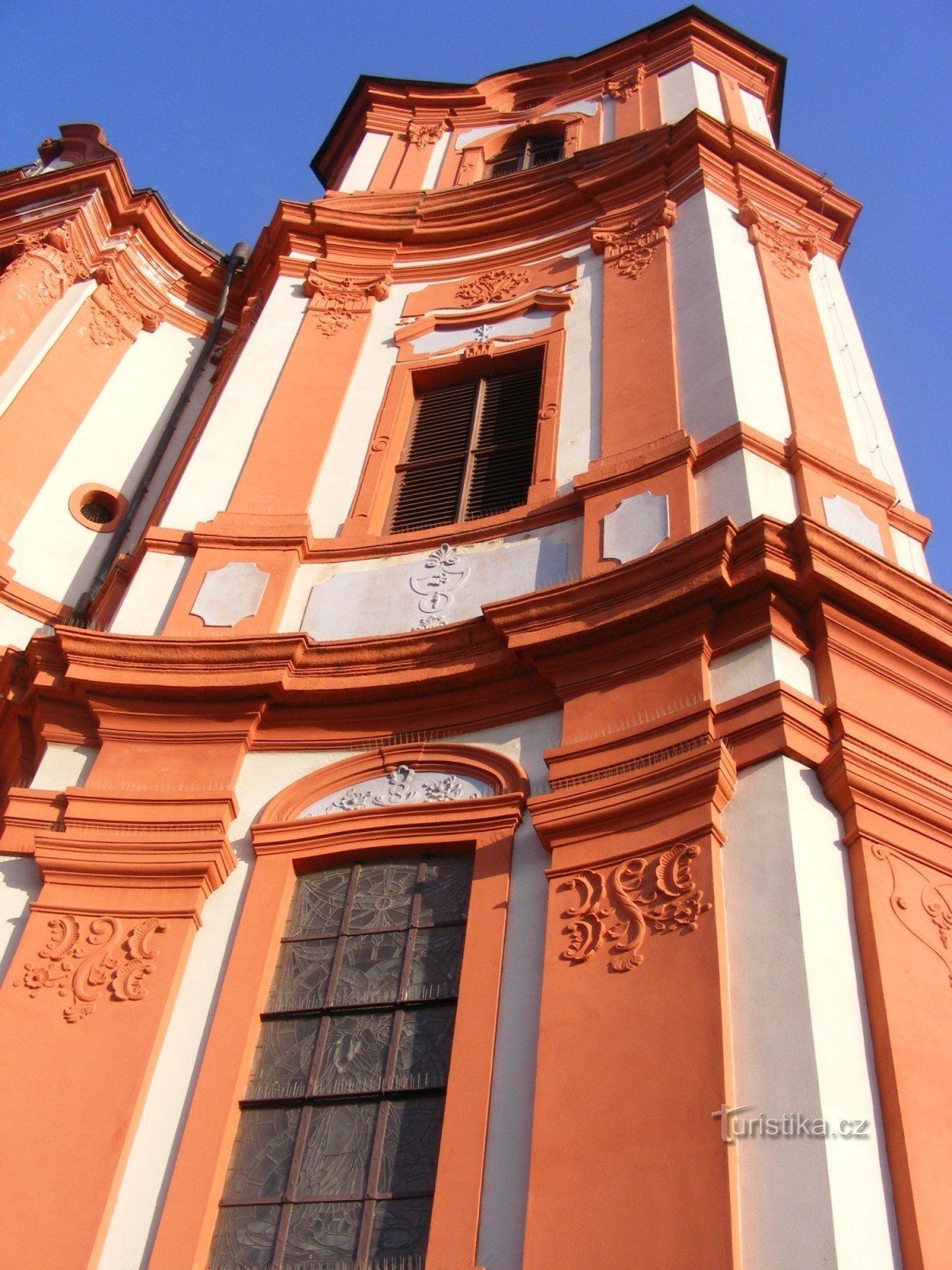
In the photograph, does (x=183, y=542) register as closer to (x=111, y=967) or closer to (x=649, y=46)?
(x=111, y=967)

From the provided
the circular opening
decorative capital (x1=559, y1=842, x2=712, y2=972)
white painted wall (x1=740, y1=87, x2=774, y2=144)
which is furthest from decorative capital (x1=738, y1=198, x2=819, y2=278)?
decorative capital (x1=559, y1=842, x2=712, y2=972)

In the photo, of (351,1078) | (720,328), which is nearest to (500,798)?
(351,1078)

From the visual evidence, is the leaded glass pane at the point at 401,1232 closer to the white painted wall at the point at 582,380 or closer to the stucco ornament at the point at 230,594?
the stucco ornament at the point at 230,594

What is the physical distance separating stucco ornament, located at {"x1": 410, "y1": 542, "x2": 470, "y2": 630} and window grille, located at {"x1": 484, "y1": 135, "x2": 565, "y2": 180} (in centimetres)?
945

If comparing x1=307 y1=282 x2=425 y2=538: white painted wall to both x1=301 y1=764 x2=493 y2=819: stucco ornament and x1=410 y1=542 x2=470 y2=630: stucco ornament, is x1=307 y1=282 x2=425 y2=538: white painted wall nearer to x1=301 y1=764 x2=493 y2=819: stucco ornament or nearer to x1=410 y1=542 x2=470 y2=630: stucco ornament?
x1=410 y1=542 x2=470 y2=630: stucco ornament

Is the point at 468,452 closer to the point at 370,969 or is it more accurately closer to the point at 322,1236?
the point at 370,969

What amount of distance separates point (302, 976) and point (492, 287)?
27.6 feet

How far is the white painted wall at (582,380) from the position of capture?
37.3 ft

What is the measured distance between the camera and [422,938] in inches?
319

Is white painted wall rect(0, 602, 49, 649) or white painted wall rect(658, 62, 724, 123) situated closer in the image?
white painted wall rect(0, 602, 49, 649)

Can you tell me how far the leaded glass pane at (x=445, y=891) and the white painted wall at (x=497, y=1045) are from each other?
36 centimetres

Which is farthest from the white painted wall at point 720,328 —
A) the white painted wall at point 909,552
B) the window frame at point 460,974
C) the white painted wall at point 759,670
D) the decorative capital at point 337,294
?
the window frame at point 460,974

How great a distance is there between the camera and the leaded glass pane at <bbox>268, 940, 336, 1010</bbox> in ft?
26.2

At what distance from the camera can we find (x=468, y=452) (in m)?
12.4
